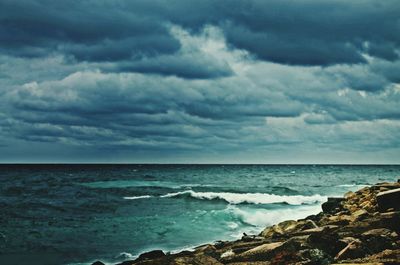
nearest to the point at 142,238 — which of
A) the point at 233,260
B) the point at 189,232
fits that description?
the point at 189,232

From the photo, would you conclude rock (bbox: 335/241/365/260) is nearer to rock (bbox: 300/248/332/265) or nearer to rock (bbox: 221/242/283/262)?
rock (bbox: 300/248/332/265)

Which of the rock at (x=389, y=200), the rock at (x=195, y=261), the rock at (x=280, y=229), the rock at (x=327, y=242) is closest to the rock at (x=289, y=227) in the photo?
the rock at (x=280, y=229)

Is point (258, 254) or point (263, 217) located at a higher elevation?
point (258, 254)

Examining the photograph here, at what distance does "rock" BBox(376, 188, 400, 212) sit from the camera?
42.3ft

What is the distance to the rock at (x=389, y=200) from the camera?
12.9 meters

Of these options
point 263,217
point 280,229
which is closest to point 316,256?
point 280,229

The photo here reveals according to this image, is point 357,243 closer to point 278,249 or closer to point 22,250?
point 278,249

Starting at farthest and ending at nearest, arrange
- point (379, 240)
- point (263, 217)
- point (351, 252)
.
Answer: point (263, 217)
point (379, 240)
point (351, 252)

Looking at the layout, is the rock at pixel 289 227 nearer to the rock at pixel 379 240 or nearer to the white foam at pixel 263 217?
the rock at pixel 379 240

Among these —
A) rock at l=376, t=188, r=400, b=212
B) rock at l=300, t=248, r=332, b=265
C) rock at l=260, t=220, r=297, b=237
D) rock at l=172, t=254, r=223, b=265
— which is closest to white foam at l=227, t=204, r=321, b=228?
rock at l=260, t=220, r=297, b=237

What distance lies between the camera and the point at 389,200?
1312 centimetres

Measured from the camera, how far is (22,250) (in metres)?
17.7

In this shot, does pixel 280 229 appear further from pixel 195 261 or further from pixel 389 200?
pixel 195 261

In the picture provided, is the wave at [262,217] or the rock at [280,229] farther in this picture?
the wave at [262,217]
